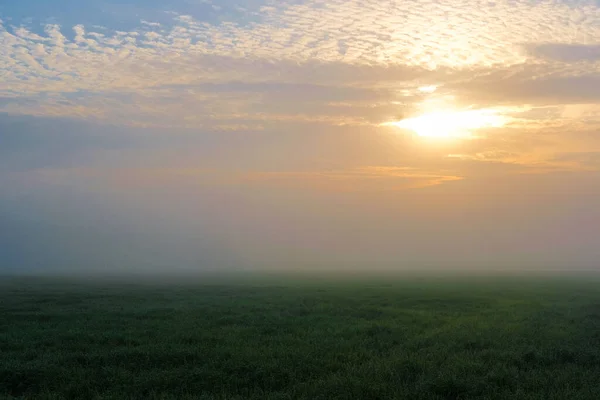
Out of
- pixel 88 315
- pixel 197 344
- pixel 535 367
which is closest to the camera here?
pixel 535 367

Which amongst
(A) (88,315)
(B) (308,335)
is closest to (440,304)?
(B) (308,335)

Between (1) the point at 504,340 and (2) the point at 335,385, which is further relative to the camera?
(1) the point at 504,340

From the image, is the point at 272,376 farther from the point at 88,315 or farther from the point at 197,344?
the point at 88,315

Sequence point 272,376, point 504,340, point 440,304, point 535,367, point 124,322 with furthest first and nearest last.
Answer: point 440,304
point 124,322
point 504,340
point 535,367
point 272,376

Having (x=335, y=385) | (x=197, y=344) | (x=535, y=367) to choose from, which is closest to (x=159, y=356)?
(x=197, y=344)

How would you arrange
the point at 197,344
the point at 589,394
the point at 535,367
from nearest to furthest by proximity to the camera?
the point at 589,394 < the point at 535,367 < the point at 197,344

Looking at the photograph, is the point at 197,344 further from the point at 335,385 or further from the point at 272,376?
the point at 335,385

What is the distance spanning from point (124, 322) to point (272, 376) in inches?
594

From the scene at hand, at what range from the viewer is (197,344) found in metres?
19.9

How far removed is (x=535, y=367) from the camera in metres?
16.9

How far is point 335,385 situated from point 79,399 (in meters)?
7.24

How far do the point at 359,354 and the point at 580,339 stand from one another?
36.3 ft

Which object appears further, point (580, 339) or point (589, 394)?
point (580, 339)

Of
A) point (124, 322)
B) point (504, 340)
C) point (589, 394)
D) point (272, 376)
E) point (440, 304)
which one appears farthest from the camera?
point (440, 304)
